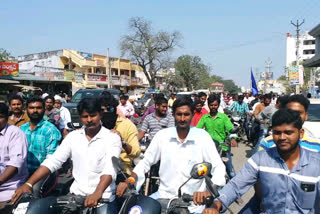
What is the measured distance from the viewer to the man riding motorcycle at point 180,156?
10.7ft

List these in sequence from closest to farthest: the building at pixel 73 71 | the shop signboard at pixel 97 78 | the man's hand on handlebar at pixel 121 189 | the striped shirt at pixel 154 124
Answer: the man's hand on handlebar at pixel 121 189, the striped shirt at pixel 154 124, the building at pixel 73 71, the shop signboard at pixel 97 78

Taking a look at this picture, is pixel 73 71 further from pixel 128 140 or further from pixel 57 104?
pixel 128 140

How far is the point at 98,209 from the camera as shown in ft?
9.86

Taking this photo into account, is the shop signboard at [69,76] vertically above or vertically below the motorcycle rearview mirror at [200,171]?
above

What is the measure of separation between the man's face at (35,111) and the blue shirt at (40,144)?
186mm

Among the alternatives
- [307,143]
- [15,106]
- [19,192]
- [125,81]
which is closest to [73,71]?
[125,81]

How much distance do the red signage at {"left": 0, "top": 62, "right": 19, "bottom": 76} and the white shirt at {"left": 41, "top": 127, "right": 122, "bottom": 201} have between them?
25057 mm

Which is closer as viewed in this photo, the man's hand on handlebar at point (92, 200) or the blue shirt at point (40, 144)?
the man's hand on handlebar at point (92, 200)

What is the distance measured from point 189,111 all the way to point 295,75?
64.9 ft

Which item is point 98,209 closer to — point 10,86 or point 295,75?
point 295,75

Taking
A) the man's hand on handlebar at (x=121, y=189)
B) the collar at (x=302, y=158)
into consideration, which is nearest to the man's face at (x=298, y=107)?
the collar at (x=302, y=158)

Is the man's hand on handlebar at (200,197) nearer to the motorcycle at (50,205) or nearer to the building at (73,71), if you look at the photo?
the motorcycle at (50,205)

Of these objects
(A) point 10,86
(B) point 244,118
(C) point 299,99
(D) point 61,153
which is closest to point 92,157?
(D) point 61,153

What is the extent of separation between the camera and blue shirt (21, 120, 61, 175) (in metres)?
4.09
